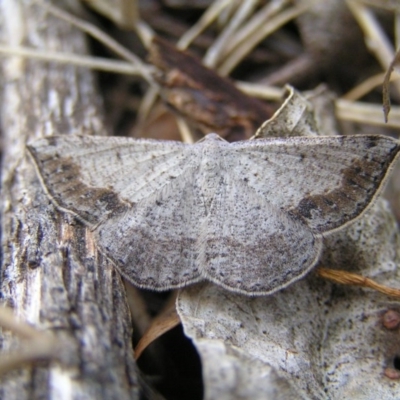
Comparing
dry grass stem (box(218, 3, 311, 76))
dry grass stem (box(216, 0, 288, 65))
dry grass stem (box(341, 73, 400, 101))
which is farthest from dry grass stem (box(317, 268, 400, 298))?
dry grass stem (box(216, 0, 288, 65))

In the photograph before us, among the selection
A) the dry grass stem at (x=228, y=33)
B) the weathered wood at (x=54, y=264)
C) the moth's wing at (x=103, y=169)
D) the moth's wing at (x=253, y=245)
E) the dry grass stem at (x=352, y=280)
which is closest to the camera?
the weathered wood at (x=54, y=264)

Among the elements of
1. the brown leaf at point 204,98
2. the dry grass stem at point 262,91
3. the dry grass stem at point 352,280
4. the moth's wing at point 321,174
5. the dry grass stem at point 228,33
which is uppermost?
the dry grass stem at point 228,33

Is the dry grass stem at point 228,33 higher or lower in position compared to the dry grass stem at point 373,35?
higher

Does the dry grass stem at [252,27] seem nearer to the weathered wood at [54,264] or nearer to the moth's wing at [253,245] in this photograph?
the weathered wood at [54,264]

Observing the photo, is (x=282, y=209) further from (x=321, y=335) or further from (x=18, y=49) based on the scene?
(x=18, y=49)

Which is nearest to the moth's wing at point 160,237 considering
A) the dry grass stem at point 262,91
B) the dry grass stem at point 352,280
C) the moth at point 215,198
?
the moth at point 215,198

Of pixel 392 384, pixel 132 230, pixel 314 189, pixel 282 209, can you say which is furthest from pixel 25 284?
pixel 392 384

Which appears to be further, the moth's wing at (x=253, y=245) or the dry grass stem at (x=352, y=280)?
the dry grass stem at (x=352, y=280)
